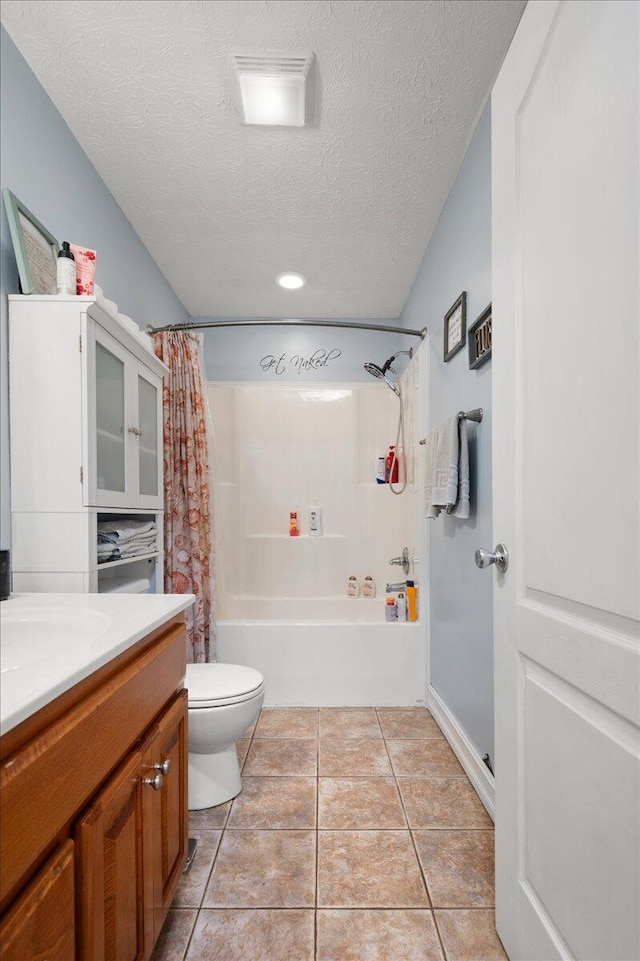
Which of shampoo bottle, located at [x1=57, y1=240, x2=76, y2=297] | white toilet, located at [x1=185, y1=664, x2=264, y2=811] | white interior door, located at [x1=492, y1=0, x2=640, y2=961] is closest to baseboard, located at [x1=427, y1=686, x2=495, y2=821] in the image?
white interior door, located at [x1=492, y1=0, x2=640, y2=961]

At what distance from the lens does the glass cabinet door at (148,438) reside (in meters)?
1.86

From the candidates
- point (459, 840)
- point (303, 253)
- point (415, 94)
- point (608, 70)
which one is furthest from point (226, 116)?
A: point (459, 840)

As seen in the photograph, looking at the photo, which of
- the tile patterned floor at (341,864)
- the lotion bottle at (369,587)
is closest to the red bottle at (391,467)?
the lotion bottle at (369,587)

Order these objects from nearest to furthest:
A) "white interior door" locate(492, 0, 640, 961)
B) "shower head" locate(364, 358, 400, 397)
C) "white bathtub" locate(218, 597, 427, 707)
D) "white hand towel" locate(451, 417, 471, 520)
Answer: "white interior door" locate(492, 0, 640, 961) → "white hand towel" locate(451, 417, 471, 520) → "white bathtub" locate(218, 597, 427, 707) → "shower head" locate(364, 358, 400, 397)

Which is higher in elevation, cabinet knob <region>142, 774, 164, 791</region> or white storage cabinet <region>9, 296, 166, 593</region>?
white storage cabinet <region>9, 296, 166, 593</region>

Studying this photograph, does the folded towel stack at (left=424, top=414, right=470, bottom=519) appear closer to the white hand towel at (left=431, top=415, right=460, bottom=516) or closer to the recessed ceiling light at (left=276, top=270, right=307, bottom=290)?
the white hand towel at (left=431, top=415, right=460, bottom=516)

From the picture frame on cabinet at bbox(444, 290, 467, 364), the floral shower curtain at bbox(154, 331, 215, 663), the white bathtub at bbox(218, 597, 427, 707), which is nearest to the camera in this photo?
the picture frame on cabinet at bbox(444, 290, 467, 364)

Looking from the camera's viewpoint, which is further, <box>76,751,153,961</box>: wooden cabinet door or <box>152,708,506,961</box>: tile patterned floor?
<box>152,708,506,961</box>: tile patterned floor

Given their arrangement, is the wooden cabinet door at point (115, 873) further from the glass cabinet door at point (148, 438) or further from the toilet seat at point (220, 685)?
the glass cabinet door at point (148, 438)

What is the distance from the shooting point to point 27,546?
4.44 feet

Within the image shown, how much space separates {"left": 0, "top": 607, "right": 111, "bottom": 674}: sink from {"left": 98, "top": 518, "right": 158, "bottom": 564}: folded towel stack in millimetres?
491

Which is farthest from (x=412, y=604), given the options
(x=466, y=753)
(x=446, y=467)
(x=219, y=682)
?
(x=219, y=682)

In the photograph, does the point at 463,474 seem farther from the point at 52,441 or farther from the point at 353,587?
the point at 353,587

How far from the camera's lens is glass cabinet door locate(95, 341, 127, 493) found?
1.48m
